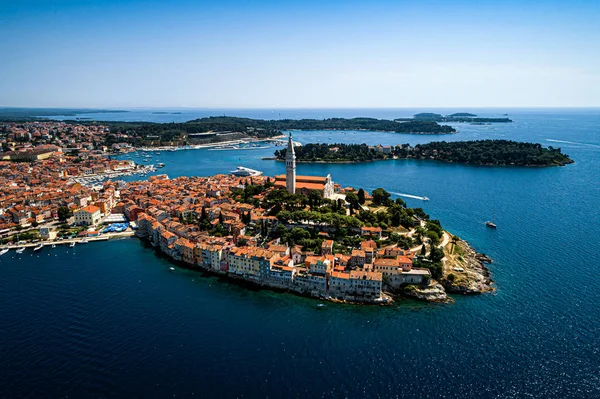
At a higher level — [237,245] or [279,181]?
[279,181]

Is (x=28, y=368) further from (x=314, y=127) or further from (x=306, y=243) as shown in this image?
(x=314, y=127)

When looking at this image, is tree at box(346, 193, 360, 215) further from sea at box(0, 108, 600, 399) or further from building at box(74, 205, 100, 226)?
building at box(74, 205, 100, 226)

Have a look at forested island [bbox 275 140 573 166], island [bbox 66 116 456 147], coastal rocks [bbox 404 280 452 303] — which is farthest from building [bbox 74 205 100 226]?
island [bbox 66 116 456 147]

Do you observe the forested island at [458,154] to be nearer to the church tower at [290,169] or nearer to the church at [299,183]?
the church at [299,183]

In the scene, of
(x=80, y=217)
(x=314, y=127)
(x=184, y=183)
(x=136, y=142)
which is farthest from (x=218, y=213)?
(x=314, y=127)

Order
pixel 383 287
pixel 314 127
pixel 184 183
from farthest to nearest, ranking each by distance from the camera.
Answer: pixel 314 127 < pixel 184 183 < pixel 383 287

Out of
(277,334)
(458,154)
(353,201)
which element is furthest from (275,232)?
(458,154)
